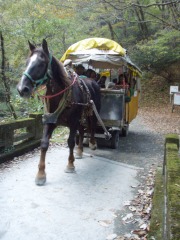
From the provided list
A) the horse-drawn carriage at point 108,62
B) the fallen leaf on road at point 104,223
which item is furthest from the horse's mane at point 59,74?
the fallen leaf on road at point 104,223

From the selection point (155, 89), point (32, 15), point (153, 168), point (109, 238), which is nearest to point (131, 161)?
point (153, 168)

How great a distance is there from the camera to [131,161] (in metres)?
7.32

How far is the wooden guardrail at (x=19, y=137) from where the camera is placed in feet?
20.6

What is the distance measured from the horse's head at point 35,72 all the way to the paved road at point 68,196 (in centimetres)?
167

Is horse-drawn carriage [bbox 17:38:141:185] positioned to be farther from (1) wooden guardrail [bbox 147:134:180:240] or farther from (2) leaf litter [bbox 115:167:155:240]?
(1) wooden guardrail [bbox 147:134:180:240]

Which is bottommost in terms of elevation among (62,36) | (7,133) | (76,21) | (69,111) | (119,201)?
(119,201)

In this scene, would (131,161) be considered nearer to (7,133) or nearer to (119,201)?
(119,201)

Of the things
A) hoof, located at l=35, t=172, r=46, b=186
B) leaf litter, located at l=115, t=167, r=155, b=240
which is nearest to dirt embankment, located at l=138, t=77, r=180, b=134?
leaf litter, located at l=115, t=167, r=155, b=240

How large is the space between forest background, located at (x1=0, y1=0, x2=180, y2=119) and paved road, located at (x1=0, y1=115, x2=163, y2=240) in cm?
506

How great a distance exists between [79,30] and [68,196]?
1660 cm

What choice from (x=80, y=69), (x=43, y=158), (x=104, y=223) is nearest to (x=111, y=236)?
(x=104, y=223)

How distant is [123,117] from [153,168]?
1771 millimetres

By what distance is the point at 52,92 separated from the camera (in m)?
5.40

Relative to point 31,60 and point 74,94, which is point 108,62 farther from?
point 31,60
